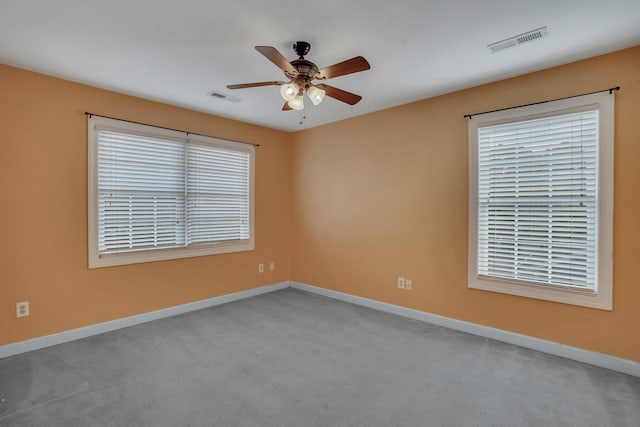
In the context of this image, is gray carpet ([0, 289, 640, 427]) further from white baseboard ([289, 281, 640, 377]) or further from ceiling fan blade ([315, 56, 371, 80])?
ceiling fan blade ([315, 56, 371, 80])

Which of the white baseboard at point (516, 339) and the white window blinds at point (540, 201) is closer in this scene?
the white baseboard at point (516, 339)

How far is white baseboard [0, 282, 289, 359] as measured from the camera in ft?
9.24

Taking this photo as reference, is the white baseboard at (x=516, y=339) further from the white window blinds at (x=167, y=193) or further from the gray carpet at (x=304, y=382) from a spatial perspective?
the white window blinds at (x=167, y=193)

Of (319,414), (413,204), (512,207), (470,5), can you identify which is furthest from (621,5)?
(319,414)

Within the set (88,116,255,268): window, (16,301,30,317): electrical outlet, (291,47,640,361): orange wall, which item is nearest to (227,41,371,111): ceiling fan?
(291,47,640,361): orange wall

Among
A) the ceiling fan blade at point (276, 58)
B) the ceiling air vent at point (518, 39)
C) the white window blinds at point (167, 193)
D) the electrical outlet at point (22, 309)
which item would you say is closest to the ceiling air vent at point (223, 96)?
the white window blinds at point (167, 193)

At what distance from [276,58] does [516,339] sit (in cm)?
328

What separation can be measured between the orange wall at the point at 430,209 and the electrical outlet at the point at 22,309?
10.8 feet

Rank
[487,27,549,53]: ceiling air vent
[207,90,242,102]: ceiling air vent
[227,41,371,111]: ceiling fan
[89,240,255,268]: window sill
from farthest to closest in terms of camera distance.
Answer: [207,90,242,102]: ceiling air vent, [89,240,255,268]: window sill, [487,27,549,53]: ceiling air vent, [227,41,371,111]: ceiling fan

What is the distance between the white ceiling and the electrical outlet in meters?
2.17

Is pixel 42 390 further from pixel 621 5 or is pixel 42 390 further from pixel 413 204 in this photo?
pixel 621 5

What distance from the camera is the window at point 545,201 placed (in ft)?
8.46

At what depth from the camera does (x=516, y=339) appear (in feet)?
9.84

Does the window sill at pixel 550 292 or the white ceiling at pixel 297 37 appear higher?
the white ceiling at pixel 297 37
